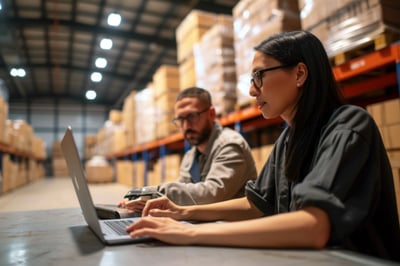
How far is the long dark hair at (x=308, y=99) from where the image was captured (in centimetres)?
121

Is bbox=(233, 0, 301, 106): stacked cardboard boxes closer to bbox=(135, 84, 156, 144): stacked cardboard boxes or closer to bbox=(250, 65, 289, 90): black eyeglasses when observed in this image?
bbox=(250, 65, 289, 90): black eyeglasses

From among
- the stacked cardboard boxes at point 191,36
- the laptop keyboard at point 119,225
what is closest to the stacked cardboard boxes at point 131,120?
the stacked cardboard boxes at point 191,36

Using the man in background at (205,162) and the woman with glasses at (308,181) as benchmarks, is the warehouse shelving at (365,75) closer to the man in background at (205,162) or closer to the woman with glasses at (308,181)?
the man in background at (205,162)

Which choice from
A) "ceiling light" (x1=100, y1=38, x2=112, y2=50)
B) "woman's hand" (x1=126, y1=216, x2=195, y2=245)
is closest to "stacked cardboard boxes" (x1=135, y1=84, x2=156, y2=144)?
"ceiling light" (x1=100, y1=38, x2=112, y2=50)

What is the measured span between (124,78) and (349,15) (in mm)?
15318

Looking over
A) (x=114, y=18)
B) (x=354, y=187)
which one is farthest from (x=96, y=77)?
(x=354, y=187)

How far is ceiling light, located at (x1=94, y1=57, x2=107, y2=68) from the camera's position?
50.3 feet

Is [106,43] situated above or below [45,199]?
above

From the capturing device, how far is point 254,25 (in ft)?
11.4

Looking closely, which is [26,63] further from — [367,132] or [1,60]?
[367,132]

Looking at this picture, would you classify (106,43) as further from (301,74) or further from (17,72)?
(301,74)

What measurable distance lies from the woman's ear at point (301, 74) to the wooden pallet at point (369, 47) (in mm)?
1378

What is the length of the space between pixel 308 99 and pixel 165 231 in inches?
25.9

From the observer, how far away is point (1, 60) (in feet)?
43.9
